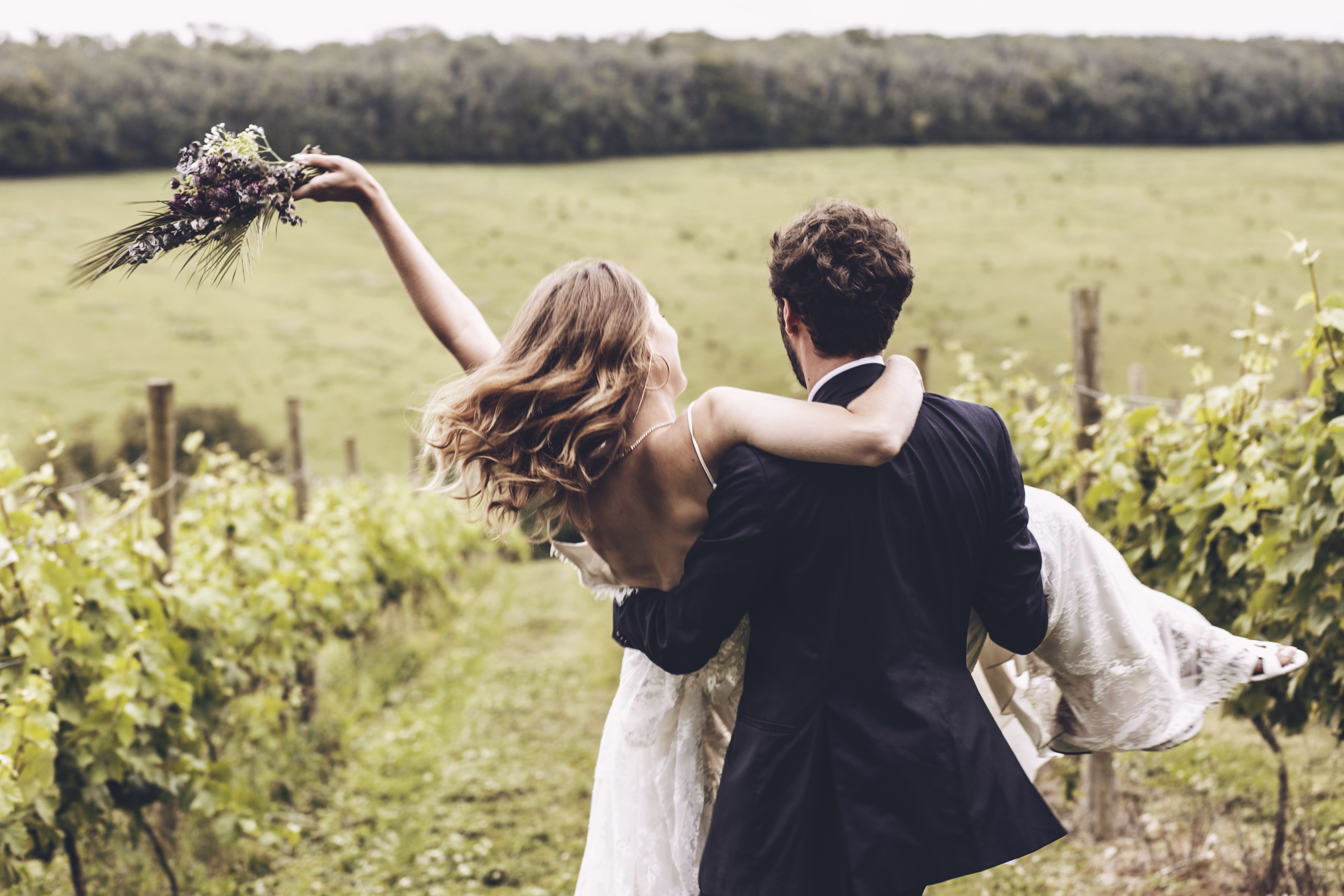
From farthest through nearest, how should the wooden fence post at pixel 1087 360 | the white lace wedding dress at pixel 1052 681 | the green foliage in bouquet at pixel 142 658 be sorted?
the wooden fence post at pixel 1087 360
the green foliage in bouquet at pixel 142 658
the white lace wedding dress at pixel 1052 681

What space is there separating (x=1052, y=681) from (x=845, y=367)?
0.93 m

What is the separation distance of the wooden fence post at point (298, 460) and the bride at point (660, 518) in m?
5.39

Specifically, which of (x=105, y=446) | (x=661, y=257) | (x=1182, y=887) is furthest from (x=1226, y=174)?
(x=1182, y=887)

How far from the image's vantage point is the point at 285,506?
18.6 feet

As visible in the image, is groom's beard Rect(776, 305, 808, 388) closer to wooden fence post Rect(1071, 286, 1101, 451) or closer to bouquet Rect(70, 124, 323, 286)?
bouquet Rect(70, 124, 323, 286)

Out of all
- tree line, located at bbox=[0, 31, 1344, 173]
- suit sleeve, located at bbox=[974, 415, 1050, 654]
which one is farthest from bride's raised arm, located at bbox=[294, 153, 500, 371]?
tree line, located at bbox=[0, 31, 1344, 173]

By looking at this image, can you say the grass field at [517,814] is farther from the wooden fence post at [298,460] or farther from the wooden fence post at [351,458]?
the wooden fence post at [351,458]

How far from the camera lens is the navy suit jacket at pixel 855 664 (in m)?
1.48

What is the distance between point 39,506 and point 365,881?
210 cm

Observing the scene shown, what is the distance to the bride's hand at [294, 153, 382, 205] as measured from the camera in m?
1.88

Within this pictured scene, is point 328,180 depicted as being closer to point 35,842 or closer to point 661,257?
point 35,842

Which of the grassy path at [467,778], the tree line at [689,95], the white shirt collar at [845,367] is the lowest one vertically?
the grassy path at [467,778]

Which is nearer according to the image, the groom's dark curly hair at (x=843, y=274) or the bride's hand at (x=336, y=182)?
the groom's dark curly hair at (x=843, y=274)

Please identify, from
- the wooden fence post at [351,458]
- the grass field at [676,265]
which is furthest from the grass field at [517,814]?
the grass field at [676,265]
